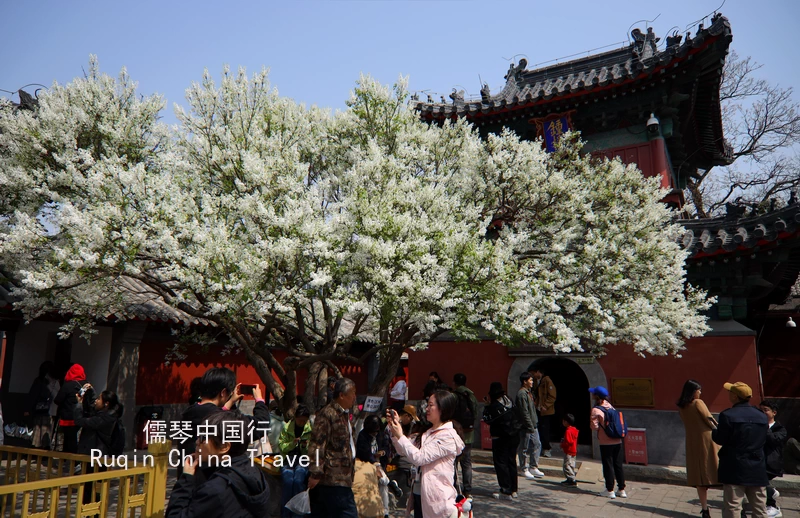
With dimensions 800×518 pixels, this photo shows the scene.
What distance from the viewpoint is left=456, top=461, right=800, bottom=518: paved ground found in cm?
852

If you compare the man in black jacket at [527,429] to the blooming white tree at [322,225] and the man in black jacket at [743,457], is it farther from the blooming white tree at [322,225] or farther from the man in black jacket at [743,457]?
the man in black jacket at [743,457]

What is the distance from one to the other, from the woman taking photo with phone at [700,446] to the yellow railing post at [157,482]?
285 inches

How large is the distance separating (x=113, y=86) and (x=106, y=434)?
587cm

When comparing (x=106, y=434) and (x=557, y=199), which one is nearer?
(x=106, y=434)

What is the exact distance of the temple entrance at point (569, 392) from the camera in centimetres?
1675

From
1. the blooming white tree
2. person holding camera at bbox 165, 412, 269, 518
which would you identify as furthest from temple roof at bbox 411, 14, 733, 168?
person holding camera at bbox 165, 412, 269, 518

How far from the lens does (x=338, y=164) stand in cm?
942

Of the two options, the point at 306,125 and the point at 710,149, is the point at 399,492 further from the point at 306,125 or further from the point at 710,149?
the point at 710,149

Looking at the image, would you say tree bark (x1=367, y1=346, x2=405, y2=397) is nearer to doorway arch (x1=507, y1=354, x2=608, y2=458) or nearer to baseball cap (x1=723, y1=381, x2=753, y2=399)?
baseball cap (x1=723, y1=381, x2=753, y2=399)

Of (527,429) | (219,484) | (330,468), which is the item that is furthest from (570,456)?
(219,484)

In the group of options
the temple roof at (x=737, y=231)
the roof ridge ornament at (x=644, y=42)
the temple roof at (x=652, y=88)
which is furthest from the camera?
the roof ridge ornament at (x=644, y=42)

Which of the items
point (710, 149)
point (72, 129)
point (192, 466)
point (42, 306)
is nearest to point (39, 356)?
point (42, 306)

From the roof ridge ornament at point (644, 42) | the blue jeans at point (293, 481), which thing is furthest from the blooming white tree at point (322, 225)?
the roof ridge ornament at point (644, 42)

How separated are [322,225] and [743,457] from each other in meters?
6.21
